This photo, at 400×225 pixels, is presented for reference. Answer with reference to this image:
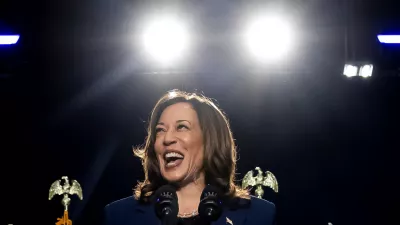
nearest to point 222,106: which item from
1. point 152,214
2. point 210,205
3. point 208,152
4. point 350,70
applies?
point 350,70

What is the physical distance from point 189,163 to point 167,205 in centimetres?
22

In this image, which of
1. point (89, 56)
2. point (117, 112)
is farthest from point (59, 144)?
point (89, 56)

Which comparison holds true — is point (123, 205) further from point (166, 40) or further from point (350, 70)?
point (350, 70)

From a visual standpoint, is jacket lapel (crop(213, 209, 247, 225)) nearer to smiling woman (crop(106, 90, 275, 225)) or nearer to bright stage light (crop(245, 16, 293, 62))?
smiling woman (crop(106, 90, 275, 225))

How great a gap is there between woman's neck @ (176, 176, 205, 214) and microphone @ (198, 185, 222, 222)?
0.17 meters

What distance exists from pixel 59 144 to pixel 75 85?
68 cm

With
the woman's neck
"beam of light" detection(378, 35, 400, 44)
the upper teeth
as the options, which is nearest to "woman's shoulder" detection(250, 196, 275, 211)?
the woman's neck

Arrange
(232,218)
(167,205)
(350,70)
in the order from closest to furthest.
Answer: (167,205) → (232,218) → (350,70)

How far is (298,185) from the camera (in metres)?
5.01

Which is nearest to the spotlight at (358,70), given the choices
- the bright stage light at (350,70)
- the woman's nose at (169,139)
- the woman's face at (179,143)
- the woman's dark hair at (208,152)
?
the bright stage light at (350,70)

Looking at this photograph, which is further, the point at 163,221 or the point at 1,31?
the point at 1,31

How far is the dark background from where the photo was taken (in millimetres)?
4324

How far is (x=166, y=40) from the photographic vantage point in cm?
423

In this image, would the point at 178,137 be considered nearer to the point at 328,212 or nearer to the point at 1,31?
the point at 1,31
